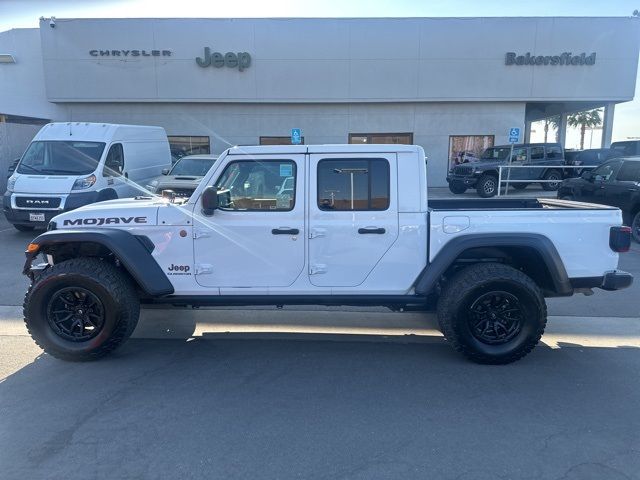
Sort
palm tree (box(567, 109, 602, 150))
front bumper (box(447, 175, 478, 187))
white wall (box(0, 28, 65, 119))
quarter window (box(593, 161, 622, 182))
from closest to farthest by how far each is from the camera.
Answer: quarter window (box(593, 161, 622, 182)) < front bumper (box(447, 175, 478, 187)) < white wall (box(0, 28, 65, 119)) < palm tree (box(567, 109, 602, 150))

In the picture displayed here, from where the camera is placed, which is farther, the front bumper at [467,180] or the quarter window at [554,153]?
the quarter window at [554,153]

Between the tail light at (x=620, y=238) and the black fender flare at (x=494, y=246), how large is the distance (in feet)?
1.70

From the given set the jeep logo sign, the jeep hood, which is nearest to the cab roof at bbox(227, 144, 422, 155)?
the jeep hood

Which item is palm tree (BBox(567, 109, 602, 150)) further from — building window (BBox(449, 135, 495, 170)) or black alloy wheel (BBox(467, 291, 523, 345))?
black alloy wheel (BBox(467, 291, 523, 345))

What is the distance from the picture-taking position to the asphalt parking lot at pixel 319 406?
292cm

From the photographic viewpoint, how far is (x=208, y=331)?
515cm

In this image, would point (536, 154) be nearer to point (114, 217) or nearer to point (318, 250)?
point (318, 250)

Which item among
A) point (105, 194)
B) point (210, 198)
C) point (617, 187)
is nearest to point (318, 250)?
point (210, 198)

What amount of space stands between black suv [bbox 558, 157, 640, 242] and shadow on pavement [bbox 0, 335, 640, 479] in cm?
655

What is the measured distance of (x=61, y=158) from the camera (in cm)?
1059

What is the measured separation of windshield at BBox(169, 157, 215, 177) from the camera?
12141 mm

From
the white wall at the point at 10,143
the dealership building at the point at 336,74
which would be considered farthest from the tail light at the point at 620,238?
the white wall at the point at 10,143

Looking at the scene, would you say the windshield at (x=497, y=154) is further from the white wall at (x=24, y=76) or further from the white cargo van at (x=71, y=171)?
the white wall at (x=24, y=76)

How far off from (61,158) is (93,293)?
7.71 meters
